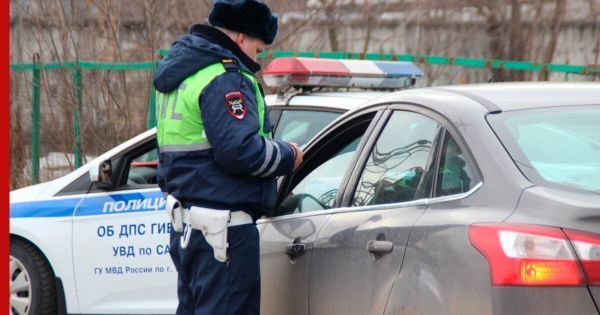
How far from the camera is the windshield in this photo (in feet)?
10.3

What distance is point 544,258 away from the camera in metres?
2.88

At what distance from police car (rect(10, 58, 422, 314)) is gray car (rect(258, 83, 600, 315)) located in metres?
1.61

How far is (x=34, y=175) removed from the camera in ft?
42.8

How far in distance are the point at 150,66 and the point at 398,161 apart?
7899 millimetres

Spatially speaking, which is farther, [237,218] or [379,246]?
[237,218]

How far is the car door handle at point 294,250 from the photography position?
4.20 meters

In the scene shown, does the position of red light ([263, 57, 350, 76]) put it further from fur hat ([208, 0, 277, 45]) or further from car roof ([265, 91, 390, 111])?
fur hat ([208, 0, 277, 45])

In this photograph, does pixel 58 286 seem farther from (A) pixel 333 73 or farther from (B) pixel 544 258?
(B) pixel 544 258

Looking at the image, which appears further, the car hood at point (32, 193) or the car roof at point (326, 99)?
the car hood at point (32, 193)

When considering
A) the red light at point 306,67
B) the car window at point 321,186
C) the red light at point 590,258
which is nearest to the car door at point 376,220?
the car window at point 321,186

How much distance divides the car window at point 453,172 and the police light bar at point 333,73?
2642 millimetres

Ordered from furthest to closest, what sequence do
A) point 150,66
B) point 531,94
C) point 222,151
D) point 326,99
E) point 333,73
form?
point 150,66
point 333,73
point 326,99
point 222,151
point 531,94

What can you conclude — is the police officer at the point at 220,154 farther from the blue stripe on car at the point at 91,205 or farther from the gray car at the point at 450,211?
the blue stripe on car at the point at 91,205

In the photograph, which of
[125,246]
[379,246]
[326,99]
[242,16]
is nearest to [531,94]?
[379,246]
